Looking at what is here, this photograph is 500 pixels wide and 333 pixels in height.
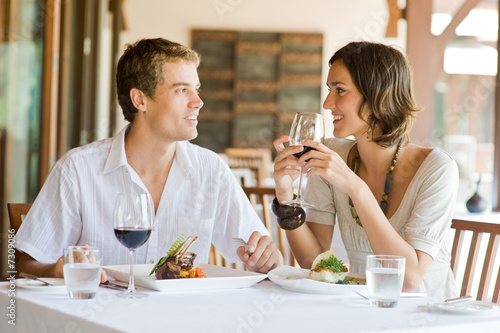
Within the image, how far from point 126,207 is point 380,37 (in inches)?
399

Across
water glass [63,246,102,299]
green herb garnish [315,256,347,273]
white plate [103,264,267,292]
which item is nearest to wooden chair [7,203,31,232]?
white plate [103,264,267,292]

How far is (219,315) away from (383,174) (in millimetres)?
983

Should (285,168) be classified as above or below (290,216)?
above

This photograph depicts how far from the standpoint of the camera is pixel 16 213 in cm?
187

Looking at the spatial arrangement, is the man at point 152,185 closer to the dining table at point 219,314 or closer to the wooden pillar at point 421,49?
the dining table at point 219,314

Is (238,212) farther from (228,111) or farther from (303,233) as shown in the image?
(228,111)

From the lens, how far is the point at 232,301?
51.9 inches

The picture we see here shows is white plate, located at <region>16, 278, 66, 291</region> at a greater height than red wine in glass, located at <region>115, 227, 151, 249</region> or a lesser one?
lesser

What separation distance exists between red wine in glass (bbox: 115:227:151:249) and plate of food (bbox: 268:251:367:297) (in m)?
0.33

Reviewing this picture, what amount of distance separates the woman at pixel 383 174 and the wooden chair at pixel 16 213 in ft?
2.39

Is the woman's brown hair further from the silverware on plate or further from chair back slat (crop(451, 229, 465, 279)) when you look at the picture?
the silverware on plate

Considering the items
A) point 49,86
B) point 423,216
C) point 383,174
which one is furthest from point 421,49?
point 423,216

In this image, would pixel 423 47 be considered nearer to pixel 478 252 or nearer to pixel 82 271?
pixel 478 252

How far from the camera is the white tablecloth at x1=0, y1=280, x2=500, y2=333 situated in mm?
1106
